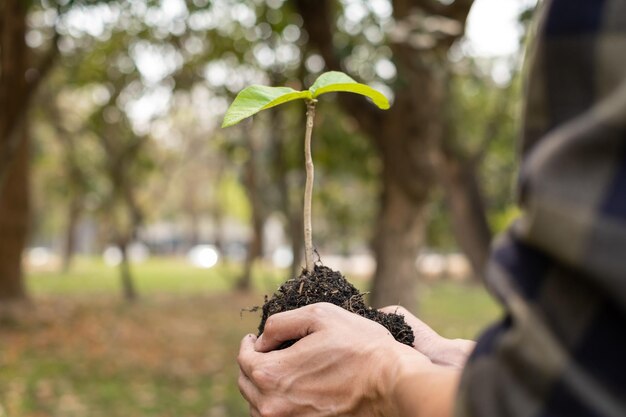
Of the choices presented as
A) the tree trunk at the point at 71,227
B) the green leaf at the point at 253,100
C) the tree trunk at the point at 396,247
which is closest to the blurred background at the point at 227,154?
the tree trunk at the point at 396,247

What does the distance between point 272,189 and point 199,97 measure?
612 cm

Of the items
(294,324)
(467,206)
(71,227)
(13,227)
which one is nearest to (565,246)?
(294,324)

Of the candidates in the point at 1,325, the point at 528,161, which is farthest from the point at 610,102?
the point at 1,325

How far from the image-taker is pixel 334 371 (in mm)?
1228

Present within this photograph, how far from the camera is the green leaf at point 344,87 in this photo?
1459mm

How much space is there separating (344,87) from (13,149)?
8365mm

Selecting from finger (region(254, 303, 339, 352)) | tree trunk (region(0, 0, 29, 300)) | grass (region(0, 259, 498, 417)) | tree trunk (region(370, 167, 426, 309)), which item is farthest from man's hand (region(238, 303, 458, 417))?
tree trunk (region(370, 167, 426, 309))

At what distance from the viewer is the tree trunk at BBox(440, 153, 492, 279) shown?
1173 centimetres

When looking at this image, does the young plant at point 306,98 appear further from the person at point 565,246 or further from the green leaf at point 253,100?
the person at point 565,246

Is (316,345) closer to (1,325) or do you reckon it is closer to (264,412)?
(264,412)

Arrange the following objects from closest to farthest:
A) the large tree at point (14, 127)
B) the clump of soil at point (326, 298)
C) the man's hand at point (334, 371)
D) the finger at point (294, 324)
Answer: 1. the man's hand at point (334, 371)
2. the finger at point (294, 324)
3. the clump of soil at point (326, 298)
4. the large tree at point (14, 127)

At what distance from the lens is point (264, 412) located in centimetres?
133

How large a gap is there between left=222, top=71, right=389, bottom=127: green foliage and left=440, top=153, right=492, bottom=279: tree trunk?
1012cm

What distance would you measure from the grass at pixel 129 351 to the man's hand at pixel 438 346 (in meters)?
0.75
